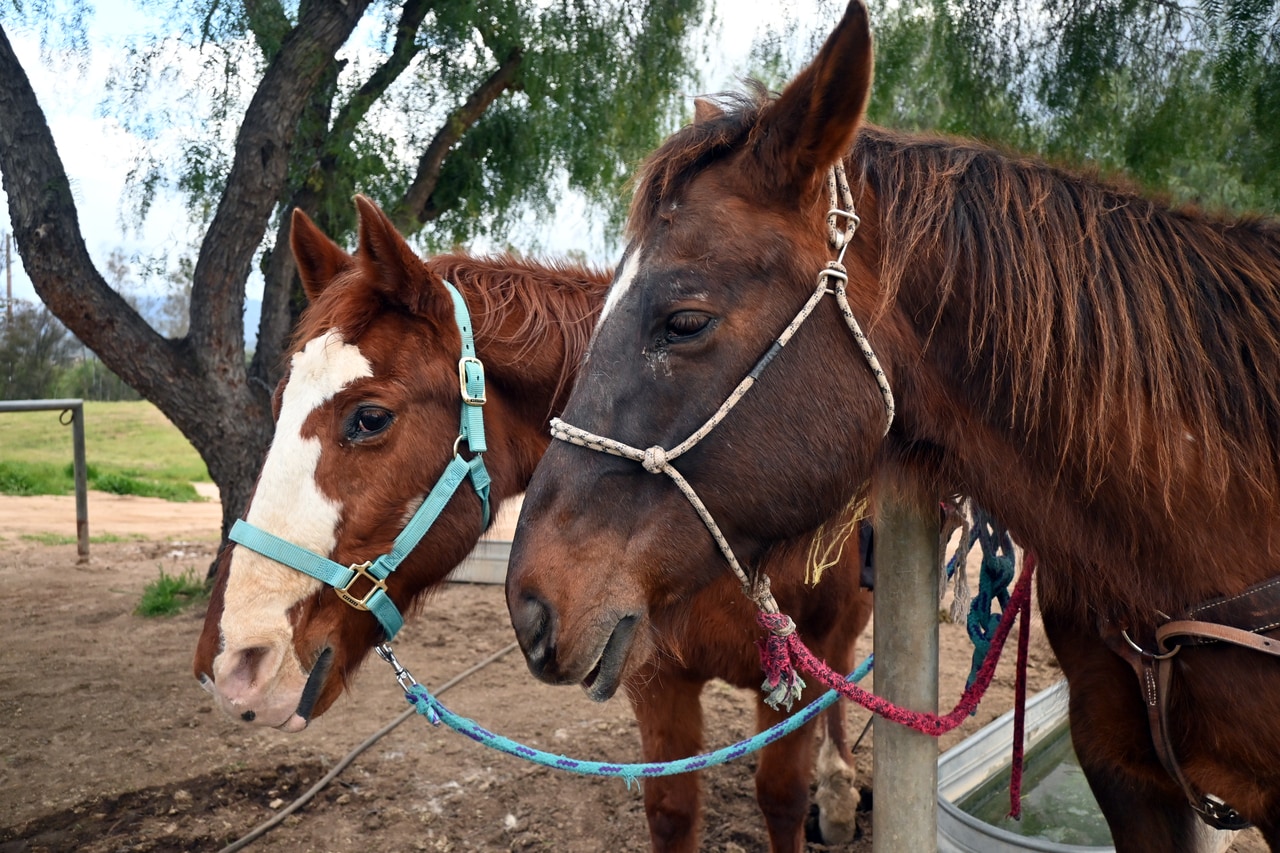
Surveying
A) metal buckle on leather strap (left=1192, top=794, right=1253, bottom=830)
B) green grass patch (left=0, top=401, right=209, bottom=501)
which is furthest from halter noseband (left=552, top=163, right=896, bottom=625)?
green grass patch (left=0, top=401, right=209, bottom=501)

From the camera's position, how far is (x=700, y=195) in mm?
1536

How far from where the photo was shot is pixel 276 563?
2.03 meters

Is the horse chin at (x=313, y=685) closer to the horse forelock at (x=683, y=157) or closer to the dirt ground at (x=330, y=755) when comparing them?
the horse forelock at (x=683, y=157)

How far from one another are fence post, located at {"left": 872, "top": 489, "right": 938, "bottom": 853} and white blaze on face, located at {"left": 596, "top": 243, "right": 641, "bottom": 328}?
2.24 feet

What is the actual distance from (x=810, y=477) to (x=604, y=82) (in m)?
5.80

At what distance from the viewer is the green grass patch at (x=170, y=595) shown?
652 cm

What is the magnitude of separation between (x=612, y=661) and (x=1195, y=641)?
102 cm

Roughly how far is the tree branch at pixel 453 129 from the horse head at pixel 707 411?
18.4ft

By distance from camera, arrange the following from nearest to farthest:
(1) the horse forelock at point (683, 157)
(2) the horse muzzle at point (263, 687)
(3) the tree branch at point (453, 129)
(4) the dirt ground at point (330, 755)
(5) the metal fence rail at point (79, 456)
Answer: (1) the horse forelock at point (683, 157)
(2) the horse muzzle at point (263, 687)
(4) the dirt ground at point (330, 755)
(3) the tree branch at point (453, 129)
(5) the metal fence rail at point (79, 456)

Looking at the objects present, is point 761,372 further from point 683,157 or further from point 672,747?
point 672,747

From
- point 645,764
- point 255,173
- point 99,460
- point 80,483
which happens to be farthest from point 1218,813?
point 99,460

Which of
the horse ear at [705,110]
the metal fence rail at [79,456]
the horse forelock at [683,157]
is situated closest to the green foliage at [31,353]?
the metal fence rail at [79,456]

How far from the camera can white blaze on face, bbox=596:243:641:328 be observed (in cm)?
152

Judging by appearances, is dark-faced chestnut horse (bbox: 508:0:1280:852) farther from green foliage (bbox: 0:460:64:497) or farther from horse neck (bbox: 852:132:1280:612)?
green foliage (bbox: 0:460:64:497)
